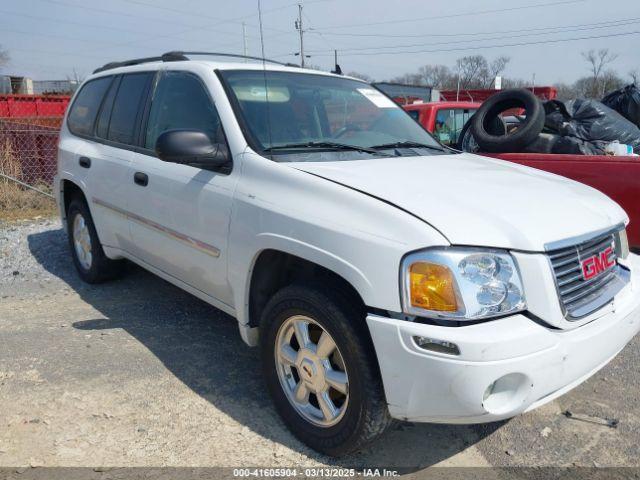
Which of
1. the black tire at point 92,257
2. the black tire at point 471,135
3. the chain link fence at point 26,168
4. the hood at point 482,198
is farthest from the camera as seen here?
the chain link fence at point 26,168

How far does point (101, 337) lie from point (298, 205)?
2216 mm

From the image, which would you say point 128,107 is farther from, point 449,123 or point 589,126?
point 449,123

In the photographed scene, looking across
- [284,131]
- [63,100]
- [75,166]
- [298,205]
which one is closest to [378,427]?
[298,205]

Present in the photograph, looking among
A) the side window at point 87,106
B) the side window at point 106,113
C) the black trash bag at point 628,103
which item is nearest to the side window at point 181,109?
the side window at point 106,113

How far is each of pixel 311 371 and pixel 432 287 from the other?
80 centimetres

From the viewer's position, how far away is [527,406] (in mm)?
2275

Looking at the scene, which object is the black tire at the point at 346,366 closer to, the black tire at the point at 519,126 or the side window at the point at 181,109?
the side window at the point at 181,109

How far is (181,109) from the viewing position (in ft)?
11.9

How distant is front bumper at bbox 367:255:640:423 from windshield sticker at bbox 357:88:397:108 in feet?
7.05

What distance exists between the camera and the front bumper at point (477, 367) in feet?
6.94

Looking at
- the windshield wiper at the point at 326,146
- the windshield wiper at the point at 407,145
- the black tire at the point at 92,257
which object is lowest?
the black tire at the point at 92,257

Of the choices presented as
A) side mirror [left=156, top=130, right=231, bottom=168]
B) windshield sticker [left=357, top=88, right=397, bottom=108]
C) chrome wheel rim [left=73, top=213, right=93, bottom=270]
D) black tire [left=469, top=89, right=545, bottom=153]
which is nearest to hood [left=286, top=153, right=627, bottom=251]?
side mirror [left=156, top=130, right=231, bottom=168]

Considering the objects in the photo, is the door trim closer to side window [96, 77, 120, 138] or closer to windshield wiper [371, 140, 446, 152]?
Result: side window [96, 77, 120, 138]

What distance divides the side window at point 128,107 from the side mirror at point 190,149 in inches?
46.5
